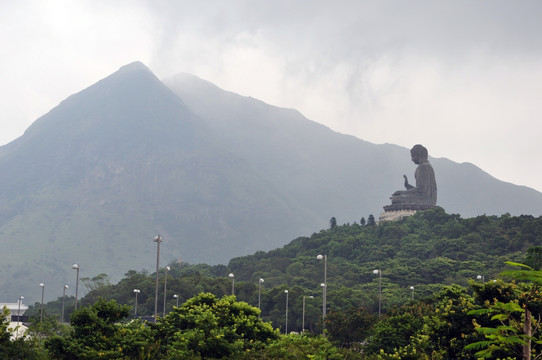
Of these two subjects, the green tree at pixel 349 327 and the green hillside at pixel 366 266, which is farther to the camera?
the green hillside at pixel 366 266

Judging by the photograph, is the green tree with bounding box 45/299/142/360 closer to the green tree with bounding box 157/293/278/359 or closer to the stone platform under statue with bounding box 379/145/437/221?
the green tree with bounding box 157/293/278/359

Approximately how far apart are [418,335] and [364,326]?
12.3 meters

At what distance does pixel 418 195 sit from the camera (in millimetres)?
125375

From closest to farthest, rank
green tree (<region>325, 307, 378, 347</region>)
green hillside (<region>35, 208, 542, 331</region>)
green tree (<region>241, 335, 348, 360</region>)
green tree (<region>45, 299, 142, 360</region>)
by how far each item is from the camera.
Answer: green tree (<region>241, 335, 348, 360</region>), green tree (<region>45, 299, 142, 360</region>), green tree (<region>325, 307, 378, 347</region>), green hillside (<region>35, 208, 542, 331</region>)

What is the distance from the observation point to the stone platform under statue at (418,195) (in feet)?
407

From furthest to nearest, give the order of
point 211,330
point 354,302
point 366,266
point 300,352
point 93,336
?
point 366,266 < point 354,302 < point 93,336 < point 211,330 < point 300,352

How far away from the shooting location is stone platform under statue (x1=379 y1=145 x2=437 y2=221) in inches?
4887

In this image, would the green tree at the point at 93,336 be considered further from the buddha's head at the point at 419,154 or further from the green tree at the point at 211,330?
the buddha's head at the point at 419,154

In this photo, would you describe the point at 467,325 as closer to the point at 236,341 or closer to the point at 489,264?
the point at 236,341

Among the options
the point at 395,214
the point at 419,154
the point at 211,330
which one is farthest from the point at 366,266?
the point at 211,330

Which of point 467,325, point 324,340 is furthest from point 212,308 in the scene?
point 467,325

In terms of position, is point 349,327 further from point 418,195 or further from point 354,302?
point 418,195

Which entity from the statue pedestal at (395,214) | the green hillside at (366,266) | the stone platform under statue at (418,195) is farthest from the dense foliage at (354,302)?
the stone platform under statue at (418,195)

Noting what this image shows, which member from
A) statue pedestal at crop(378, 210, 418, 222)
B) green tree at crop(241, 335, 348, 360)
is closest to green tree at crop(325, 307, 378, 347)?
green tree at crop(241, 335, 348, 360)
